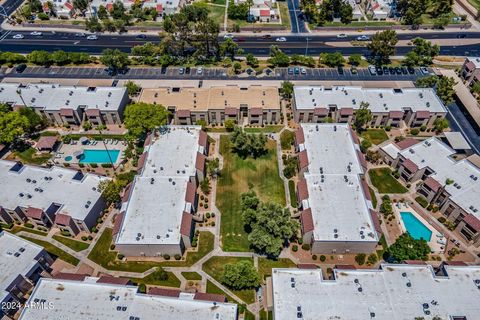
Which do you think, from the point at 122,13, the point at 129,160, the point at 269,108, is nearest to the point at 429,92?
the point at 269,108

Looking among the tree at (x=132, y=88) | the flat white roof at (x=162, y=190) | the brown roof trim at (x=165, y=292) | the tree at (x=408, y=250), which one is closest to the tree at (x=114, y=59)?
the tree at (x=132, y=88)

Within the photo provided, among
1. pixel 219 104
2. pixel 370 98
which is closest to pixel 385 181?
pixel 370 98

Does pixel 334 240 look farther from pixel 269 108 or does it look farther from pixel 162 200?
pixel 269 108

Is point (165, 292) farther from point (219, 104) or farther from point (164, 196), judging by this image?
point (219, 104)

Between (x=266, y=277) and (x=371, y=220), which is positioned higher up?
(x=371, y=220)

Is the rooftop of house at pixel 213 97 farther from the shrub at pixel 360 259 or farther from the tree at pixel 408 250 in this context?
the tree at pixel 408 250
